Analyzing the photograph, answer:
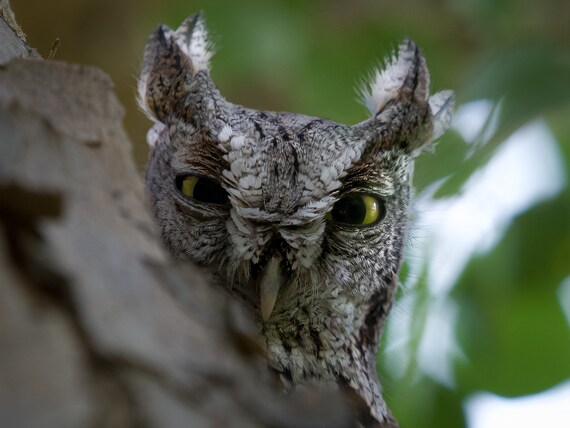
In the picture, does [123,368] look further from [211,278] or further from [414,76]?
[414,76]

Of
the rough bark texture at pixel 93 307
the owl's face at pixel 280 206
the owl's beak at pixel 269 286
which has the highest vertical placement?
the owl's face at pixel 280 206

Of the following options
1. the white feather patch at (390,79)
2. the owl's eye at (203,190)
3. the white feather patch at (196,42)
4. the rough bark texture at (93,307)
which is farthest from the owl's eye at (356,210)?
the rough bark texture at (93,307)

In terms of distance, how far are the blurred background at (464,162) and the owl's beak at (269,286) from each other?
708 millimetres

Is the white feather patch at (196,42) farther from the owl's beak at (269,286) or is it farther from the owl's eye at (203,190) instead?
the owl's beak at (269,286)

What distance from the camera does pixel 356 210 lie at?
2252mm

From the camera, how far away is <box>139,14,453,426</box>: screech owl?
206 cm

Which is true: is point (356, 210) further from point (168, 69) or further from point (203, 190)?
point (168, 69)

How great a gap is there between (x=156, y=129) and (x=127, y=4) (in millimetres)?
2089

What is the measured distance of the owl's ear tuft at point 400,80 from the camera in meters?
2.58

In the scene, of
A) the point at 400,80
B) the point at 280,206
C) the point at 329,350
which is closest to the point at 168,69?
the point at 280,206

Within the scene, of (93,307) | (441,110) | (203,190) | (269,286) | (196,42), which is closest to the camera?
(93,307)

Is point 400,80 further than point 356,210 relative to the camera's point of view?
Yes

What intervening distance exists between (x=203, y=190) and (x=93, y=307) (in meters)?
1.29

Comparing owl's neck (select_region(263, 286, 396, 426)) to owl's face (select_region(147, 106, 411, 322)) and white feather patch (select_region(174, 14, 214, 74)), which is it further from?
white feather patch (select_region(174, 14, 214, 74))
